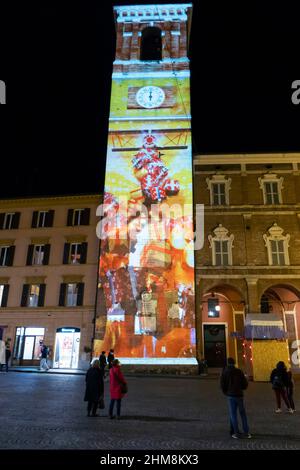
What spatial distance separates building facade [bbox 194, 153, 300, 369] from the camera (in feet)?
95.0

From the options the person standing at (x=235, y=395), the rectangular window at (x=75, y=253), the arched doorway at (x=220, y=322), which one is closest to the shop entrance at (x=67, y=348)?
the rectangular window at (x=75, y=253)

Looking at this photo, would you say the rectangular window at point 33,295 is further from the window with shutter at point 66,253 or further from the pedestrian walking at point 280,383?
the pedestrian walking at point 280,383

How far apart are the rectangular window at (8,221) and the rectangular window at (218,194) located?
1768 cm

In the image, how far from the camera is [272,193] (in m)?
31.0

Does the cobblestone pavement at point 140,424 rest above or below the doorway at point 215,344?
below

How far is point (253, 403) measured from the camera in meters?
13.5

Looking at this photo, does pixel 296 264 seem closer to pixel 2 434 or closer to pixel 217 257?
pixel 217 257

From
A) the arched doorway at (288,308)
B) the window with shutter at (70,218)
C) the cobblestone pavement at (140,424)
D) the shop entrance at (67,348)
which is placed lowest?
the cobblestone pavement at (140,424)

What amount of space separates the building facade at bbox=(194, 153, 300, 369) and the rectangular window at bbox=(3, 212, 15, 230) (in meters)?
16.7

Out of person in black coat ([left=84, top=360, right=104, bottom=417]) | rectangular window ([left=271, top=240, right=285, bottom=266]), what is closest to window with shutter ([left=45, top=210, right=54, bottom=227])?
rectangular window ([left=271, top=240, right=285, bottom=266])

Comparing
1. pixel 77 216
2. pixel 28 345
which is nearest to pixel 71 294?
pixel 28 345

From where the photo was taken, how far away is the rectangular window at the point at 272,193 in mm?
30844

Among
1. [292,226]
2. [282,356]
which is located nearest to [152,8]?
[292,226]

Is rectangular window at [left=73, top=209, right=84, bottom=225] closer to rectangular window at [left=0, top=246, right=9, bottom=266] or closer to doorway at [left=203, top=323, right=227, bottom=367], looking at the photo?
rectangular window at [left=0, top=246, right=9, bottom=266]
